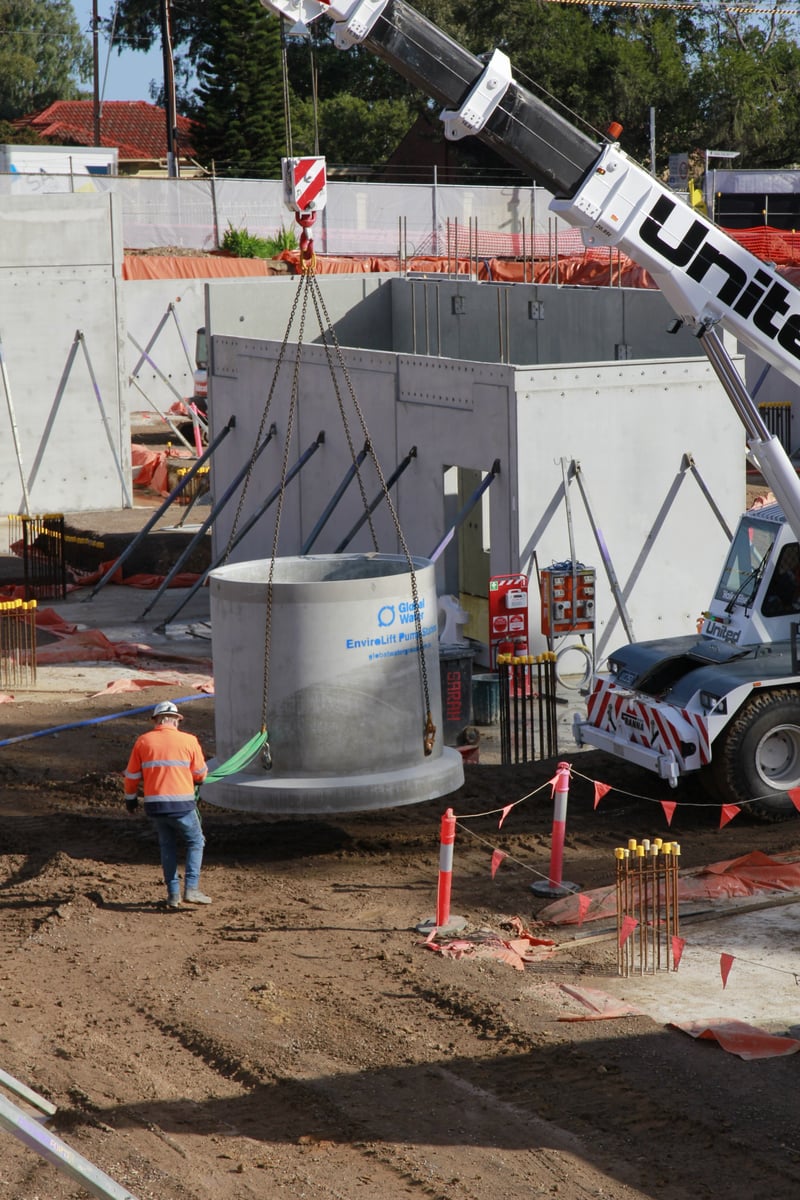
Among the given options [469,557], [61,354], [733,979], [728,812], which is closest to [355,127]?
[61,354]

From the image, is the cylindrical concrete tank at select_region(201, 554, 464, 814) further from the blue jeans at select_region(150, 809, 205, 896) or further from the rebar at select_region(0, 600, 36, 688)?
the rebar at select_region(0, 600, 36, 688)

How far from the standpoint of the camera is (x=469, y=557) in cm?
2058

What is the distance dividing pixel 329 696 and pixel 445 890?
180 centimetres

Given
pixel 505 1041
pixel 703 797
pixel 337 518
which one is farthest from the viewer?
pixel 337 518

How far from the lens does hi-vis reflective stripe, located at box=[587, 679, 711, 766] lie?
42.5 ft

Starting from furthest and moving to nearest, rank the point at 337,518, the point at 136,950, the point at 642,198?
the point at 337,518, the point at 642,198, the point at 136,950

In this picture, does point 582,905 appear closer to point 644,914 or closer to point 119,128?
point 644,914

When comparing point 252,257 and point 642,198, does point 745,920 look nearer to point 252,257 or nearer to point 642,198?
point 642,198

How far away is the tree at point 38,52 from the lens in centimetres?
9856

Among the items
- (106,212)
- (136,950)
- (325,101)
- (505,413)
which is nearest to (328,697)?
(136,950)

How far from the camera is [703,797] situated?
13.7 m

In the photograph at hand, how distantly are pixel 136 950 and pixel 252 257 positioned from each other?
129 feet

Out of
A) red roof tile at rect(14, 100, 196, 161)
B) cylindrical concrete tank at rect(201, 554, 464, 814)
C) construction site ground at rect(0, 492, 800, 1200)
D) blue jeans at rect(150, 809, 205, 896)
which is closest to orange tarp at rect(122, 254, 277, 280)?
construction site ground at rect(0, 492, 800, 1200)

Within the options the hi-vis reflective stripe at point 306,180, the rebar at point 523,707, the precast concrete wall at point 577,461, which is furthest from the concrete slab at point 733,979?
the precast concrete wall at point 577,461
